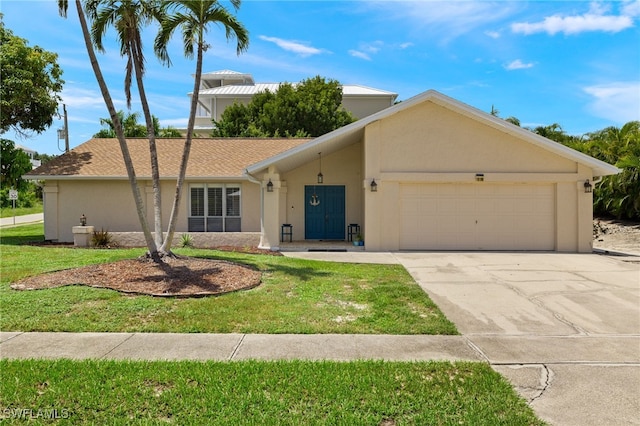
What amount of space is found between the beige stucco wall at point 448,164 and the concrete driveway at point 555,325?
257cm

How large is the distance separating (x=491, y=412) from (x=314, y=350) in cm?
210

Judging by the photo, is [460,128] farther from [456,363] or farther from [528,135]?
[456,363]

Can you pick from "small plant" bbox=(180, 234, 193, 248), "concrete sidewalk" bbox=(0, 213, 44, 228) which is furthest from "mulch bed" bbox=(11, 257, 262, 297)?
"concrete sidewalk" bbox=(0, 213, 44, 228)

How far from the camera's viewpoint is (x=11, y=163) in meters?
18.2

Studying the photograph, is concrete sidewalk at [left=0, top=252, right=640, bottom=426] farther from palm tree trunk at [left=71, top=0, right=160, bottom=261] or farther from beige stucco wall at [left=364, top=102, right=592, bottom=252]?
beige stucco wall at [left=364, top=102, right=592, bottom=252]

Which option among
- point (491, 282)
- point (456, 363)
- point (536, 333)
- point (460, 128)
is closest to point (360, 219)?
point (460, 128)

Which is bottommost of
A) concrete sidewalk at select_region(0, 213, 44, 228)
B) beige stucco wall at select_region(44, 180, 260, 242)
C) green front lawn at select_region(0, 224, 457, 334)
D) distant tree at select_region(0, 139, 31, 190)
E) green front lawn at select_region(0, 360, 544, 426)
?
green front lawn at select_region(0, 360, 544, 426)

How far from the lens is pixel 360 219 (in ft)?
55.0

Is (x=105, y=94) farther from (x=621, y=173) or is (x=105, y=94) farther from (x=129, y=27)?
(x=621, y=173)

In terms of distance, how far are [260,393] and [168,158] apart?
51.9 feet

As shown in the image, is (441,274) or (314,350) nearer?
(314,350)

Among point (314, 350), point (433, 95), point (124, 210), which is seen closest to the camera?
point (314, 350)

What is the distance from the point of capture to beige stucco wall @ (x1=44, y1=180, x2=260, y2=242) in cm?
1662

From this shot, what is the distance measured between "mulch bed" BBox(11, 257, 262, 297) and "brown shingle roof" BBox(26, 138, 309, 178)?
7.29 m
